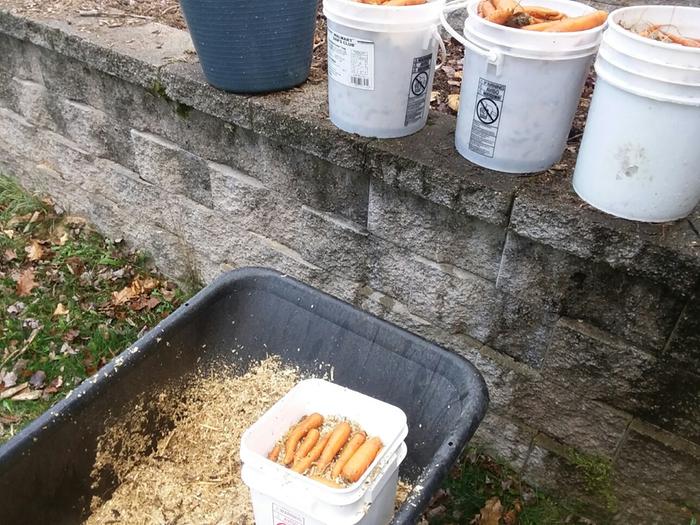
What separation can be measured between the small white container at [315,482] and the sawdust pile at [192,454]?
0.23 metres

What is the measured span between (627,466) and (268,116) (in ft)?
5.44

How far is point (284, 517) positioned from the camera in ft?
5.20

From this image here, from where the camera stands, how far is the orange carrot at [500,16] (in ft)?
5.55

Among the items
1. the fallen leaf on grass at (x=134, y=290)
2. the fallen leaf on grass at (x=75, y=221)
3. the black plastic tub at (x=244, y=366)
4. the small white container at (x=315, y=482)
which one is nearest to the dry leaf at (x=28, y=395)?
the fallen leaf on grass at (x=134, y=290)

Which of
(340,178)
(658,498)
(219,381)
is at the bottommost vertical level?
(658,498)

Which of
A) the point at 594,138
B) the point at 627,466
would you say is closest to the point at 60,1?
the point at 594,138

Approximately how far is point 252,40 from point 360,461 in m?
1.43

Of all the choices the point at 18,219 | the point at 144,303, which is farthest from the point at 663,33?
the point at 18,219

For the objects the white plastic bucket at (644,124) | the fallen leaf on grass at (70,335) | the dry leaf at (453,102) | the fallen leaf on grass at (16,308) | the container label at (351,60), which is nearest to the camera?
the white plastic bucket at (644,124)

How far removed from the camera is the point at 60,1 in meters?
3.24

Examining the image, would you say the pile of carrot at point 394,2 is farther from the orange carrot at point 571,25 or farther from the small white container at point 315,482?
the small white container at point 315,482

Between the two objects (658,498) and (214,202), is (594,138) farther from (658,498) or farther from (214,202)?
(214,202)

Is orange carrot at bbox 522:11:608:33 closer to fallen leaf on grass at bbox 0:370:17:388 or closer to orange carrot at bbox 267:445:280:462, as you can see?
orange carrot at bbox 267:445:280:462

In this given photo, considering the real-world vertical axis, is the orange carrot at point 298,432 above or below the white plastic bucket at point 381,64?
below
